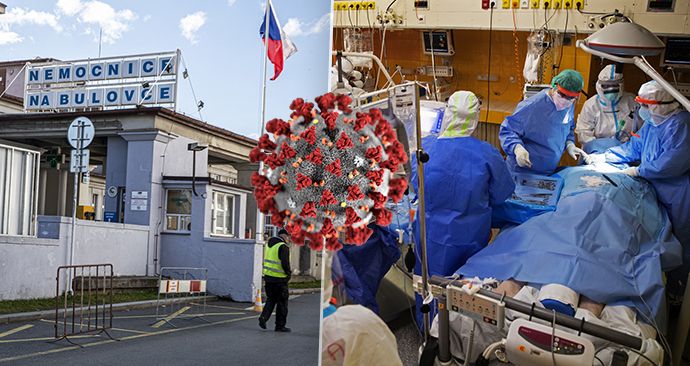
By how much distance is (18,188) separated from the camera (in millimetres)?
2275

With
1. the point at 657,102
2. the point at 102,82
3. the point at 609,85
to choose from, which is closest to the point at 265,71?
the point at 102,82

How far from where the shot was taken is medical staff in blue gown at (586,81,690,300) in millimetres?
1899

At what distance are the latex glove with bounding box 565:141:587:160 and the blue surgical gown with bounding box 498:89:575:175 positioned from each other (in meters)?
0.02

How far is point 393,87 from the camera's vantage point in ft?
6.44

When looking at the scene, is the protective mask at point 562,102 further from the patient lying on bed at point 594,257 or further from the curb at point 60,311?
the curb at point 60,311

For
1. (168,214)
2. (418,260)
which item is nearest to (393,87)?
(418,260)

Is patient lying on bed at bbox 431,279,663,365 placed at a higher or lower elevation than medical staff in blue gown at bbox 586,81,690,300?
lower

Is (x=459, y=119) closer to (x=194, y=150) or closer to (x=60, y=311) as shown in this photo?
(x=194, y=150)

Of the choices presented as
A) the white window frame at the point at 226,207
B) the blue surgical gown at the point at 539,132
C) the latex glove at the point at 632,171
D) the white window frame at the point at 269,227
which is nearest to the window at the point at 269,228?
the white window frame at the point at 269,227

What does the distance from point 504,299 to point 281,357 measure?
77 cm

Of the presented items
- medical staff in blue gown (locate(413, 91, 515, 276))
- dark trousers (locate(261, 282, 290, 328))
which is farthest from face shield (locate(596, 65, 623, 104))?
dark trousers (locate(261, 282, 290, 328))

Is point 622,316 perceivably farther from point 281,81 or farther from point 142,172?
point 142,172

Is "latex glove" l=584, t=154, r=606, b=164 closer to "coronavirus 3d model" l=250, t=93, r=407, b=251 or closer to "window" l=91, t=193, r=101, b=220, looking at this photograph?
"coronavirus 3d model" l=250, t=93, r=407, b=251

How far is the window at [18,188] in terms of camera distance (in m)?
2.23
